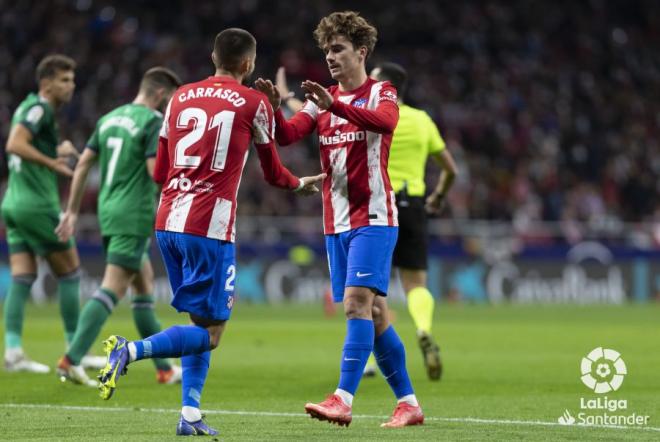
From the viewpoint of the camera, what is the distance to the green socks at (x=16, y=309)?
10.2 meters

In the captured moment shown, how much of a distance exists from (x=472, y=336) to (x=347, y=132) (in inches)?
333

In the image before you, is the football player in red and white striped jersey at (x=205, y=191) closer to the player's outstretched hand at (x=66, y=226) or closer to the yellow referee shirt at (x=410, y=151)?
the player's outstretched hand at (x=66, y=226)

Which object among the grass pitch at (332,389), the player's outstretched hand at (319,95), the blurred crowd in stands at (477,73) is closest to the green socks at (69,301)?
the grass pitch at (332,389)

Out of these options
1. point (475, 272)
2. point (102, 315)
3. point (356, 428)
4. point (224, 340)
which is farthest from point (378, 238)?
point (475, 272)

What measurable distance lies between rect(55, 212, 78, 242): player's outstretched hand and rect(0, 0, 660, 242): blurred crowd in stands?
1459cm

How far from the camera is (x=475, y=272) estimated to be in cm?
2441

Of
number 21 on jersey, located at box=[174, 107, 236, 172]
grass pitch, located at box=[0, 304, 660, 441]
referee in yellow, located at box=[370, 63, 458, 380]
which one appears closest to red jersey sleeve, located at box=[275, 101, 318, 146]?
number 21 on jersey, located at box=[174, 107, 236, 172]

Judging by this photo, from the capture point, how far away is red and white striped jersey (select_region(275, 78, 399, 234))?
695cm

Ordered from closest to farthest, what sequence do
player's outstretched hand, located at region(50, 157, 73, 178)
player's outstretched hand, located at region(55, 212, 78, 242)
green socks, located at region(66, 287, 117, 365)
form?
green socks, located at region(66, 287, 117, 365) → player's outstretched hand, located at region(55, 212, 78, 242) → player's outstretched hand, located at region(50, 157, 73, 178)

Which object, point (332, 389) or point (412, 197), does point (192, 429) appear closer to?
point (332, 389)

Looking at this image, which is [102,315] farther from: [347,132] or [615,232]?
[615,232]

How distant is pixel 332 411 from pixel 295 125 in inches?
65.5

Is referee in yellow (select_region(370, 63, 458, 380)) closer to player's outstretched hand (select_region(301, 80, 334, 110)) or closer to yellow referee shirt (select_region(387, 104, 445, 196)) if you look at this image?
yellow referee shirt (select_region(387, 104, 445, 196))

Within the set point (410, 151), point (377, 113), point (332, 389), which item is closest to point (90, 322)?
point (332, 389)
